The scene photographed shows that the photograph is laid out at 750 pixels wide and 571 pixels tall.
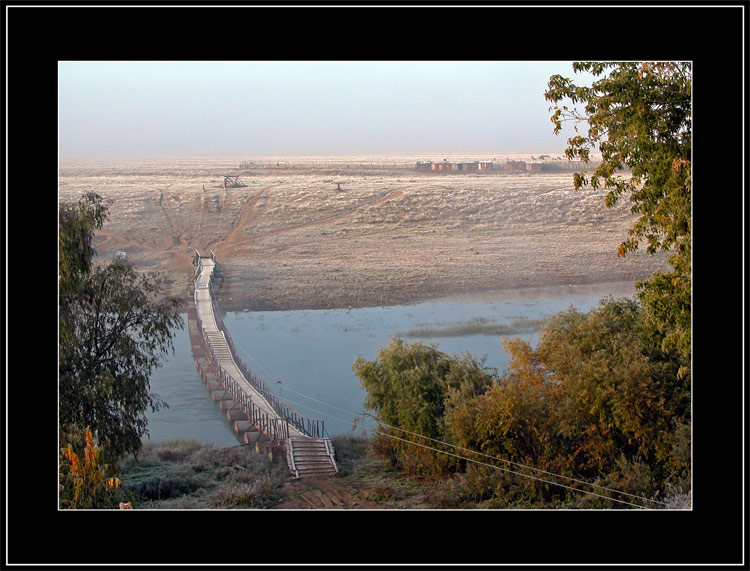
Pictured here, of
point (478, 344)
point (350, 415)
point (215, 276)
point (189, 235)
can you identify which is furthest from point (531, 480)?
point (189, 235)

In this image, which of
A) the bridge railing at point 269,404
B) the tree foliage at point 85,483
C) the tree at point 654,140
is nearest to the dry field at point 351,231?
the bridge railing at point 269,404

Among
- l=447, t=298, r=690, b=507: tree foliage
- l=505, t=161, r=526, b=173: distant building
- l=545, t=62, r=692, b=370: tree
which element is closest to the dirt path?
l=447, t=298, r=690, b=507: tree foliage

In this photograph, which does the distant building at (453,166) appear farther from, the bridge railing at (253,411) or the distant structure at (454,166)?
the bridge railing at (253,411)

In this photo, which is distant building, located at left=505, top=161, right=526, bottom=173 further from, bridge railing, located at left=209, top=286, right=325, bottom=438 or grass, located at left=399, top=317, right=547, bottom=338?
bridge railing, located at left=209, top=286, right=325, bottom=438

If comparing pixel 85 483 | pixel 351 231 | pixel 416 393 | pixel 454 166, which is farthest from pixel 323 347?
pixel 454 166

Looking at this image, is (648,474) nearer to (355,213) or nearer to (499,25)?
(499,25)
